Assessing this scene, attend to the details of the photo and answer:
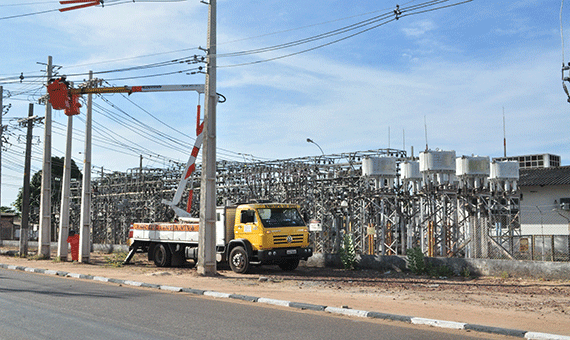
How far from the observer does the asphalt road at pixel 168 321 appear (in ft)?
28.2

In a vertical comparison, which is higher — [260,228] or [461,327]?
[260,228]

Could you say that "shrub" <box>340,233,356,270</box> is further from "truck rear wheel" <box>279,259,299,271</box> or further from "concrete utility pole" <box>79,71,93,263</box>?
"concrete utility pole" <box>79,71,93,263</box>

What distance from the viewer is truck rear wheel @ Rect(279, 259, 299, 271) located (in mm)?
22203

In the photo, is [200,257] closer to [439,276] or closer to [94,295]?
[94,295]

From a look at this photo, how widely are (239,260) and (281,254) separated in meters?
1.83

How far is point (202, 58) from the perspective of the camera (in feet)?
68.6

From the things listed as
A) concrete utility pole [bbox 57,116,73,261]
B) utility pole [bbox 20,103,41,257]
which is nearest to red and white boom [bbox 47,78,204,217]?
concrete utility pole [bbox 57,116,73,261]

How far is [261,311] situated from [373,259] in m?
11.4

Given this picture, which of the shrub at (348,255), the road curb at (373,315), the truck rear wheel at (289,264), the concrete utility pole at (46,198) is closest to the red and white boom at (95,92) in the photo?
the concrete utility pole at (46,198)

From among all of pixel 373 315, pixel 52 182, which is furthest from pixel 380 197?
pixel 52 182

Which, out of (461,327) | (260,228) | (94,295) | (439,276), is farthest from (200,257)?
(461,327)

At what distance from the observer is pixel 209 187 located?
19781mm

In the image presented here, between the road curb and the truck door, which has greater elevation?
the truck door

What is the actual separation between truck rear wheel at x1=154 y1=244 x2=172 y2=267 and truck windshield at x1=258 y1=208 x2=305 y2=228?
627cm
